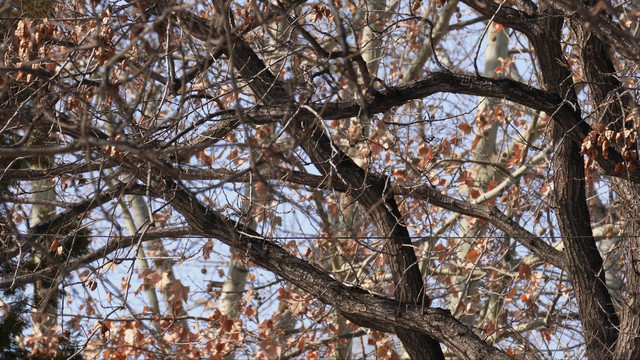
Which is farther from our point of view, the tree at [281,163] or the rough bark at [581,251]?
the rough bark at [581,251]

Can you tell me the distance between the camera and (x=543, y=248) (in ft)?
16.8

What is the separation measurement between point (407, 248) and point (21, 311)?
2625mm

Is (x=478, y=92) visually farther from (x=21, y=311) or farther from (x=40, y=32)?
(x=21, y=311)

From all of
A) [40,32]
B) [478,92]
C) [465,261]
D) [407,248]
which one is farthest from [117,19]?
[465,261]

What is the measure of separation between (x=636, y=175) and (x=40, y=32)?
3417 millimetres

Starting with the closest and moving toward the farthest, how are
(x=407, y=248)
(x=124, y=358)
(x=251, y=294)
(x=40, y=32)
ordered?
(x=40, y=32), (x=407, y=248), (x=124, y=358), (x=251, y=294)

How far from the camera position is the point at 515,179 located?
718cm

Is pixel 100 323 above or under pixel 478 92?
under

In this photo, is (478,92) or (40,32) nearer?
(40,32)

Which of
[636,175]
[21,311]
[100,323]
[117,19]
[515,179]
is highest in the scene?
[515,179]

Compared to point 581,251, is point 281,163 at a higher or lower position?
higher

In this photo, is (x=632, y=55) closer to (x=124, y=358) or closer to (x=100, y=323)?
(x=100, y=323)

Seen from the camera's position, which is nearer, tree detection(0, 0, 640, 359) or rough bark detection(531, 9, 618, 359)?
tree detection(0, 0, 640, 359)

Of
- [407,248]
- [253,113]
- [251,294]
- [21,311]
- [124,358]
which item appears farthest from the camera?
[251,294]
